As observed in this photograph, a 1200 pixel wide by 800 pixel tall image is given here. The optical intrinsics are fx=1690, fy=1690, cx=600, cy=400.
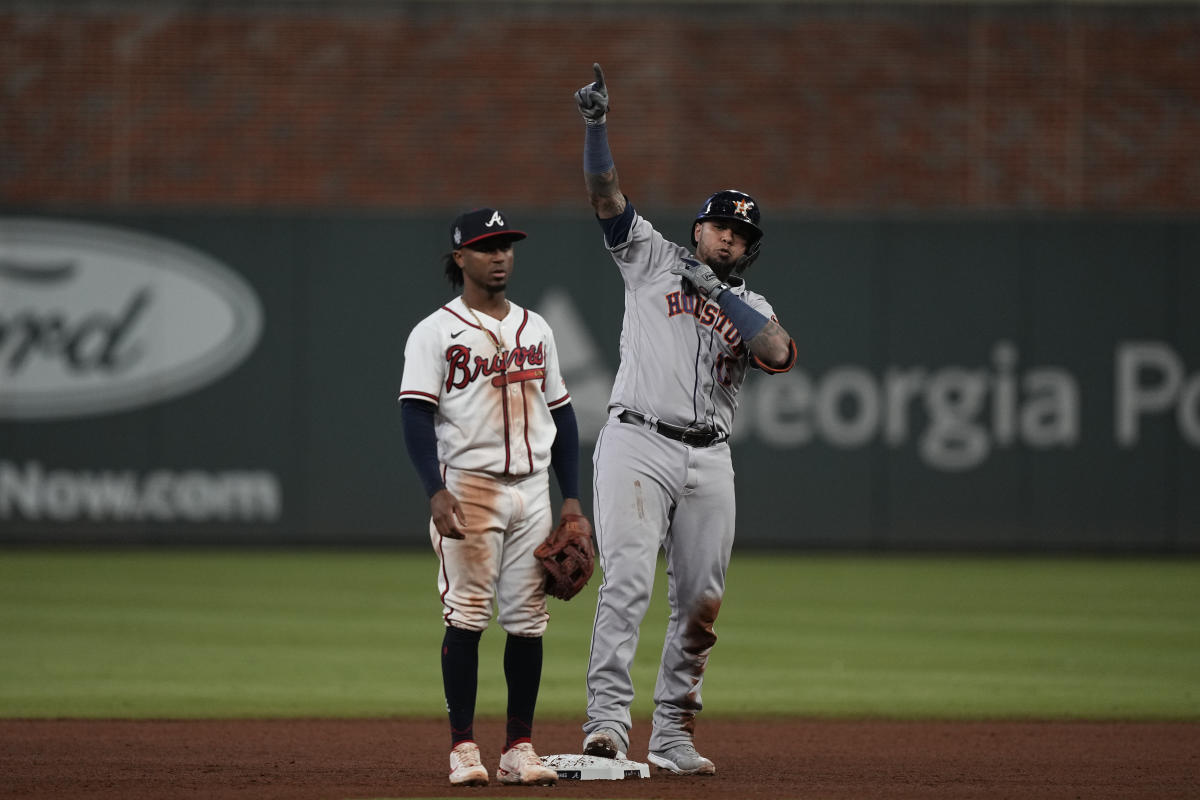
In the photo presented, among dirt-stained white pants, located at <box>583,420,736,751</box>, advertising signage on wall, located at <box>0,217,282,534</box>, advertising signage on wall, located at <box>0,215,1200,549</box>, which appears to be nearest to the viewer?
dirt-stained white pants, located at <box>583,420,736,751</box>

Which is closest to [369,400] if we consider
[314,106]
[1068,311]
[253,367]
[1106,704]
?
[253,367]

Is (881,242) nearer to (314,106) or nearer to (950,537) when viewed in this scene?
(950,537)

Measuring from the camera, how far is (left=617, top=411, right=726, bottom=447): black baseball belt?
244 inches

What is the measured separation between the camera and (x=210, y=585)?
42.9ft

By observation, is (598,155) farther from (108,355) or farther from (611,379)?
(108,355)

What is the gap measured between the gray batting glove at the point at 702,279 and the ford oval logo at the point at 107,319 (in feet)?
34.2

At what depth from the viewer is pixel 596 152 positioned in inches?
240

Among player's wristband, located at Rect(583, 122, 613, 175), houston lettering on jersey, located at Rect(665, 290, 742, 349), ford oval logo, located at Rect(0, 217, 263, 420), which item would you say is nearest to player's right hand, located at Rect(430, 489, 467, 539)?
houston lettering on jersey, located at Rect(665, 290, 742, 349)

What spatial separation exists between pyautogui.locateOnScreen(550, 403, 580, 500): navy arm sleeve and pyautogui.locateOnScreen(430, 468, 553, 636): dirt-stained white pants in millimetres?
145

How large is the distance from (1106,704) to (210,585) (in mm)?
7308

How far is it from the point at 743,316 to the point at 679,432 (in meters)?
0.49

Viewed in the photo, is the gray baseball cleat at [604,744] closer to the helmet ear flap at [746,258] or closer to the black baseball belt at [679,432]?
the black baseball belt at [679,432]

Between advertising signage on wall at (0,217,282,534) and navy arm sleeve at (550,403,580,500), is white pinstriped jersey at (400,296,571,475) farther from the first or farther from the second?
advertising signage on wall at (0,217,282,534)

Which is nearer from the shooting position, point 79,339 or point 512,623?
point 512,623
